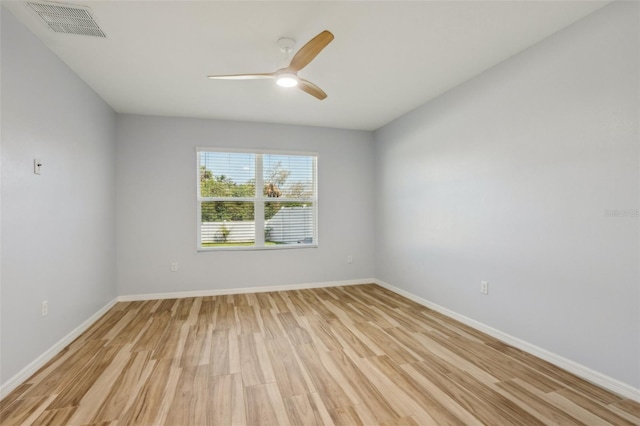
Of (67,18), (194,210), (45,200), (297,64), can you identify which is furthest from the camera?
(194,210)

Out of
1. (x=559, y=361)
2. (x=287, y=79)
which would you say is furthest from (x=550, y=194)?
(x=287, y=79)

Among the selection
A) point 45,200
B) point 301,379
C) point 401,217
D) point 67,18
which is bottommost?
point 301,379

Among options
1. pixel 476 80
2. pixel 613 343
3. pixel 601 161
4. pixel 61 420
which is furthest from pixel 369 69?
pixel 61 420

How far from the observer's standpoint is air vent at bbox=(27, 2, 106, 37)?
203 centimetres

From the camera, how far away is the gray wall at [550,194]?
201 cm

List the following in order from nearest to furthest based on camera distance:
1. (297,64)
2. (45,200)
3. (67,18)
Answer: (67,18), (297,64), (45,200)

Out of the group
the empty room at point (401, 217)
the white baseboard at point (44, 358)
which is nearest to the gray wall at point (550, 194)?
the empty room at point (401, 217)

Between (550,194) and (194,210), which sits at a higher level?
(550,194)

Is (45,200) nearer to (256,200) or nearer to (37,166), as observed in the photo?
(37,166)

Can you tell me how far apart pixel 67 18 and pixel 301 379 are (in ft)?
9.90

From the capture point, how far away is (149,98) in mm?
3646

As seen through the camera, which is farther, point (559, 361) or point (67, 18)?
point (559, 361)

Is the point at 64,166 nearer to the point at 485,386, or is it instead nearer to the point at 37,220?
the point at 37,220

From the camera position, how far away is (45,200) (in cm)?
249
